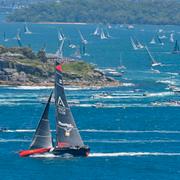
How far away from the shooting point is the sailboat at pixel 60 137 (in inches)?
4144

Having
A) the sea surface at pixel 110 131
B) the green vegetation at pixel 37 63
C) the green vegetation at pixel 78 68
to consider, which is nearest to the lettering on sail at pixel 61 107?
the sea surface at pixel 110 131

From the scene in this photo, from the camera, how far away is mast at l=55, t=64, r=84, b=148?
105312 millimetres

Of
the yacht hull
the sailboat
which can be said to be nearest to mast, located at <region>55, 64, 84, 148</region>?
the sailboat

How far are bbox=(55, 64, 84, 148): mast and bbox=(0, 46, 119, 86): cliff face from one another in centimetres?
6688

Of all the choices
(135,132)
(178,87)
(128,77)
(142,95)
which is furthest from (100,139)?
(128,77)

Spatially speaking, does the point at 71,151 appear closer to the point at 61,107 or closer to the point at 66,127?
the point at 66,127

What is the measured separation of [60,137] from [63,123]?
3.72 ft

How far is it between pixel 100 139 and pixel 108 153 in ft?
29.5

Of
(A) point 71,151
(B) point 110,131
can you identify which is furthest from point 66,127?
(B) point 110,131

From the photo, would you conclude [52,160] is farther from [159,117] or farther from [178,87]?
[178,87]

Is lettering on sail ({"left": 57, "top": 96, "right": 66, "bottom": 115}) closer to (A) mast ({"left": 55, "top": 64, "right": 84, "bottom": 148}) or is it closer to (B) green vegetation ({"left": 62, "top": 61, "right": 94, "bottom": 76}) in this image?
(A) mast ({"left": 55, "top": 64, "right": 84, "bottom": 148})

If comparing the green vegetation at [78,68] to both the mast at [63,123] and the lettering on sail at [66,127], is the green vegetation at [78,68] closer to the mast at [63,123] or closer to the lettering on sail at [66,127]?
the mast at [63,123]

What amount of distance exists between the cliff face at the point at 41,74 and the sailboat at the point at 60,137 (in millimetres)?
66570

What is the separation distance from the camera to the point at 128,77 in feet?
614
